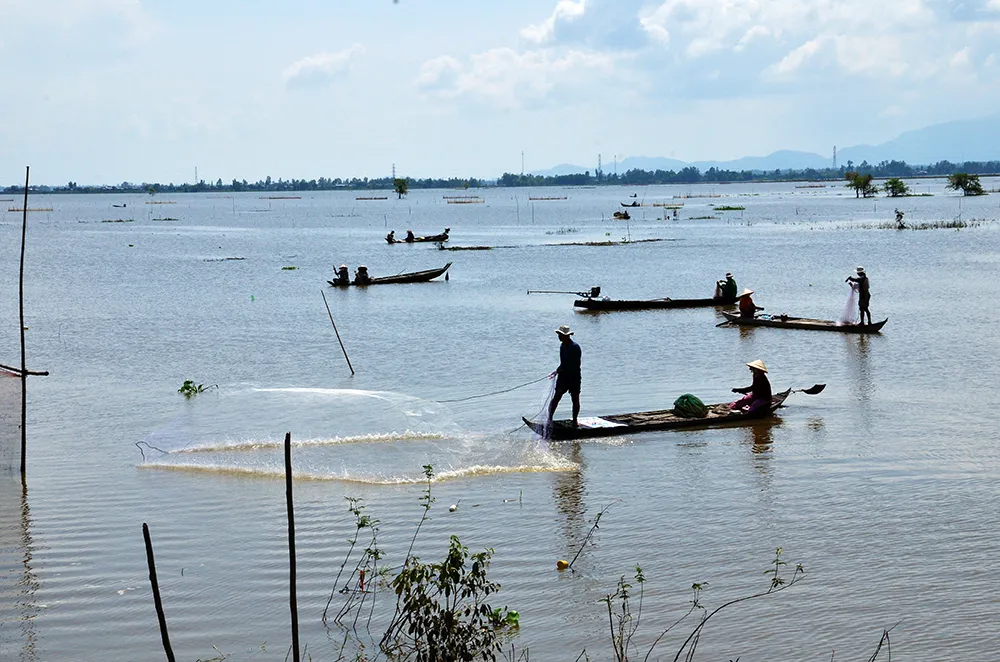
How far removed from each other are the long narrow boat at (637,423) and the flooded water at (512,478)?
0.16m

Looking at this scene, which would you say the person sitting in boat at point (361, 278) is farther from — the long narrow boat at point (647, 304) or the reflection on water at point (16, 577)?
the reflection on water at point (16, 577)

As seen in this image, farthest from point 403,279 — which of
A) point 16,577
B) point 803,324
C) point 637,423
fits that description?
point 16,577

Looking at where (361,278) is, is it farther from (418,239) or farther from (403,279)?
(418,239)

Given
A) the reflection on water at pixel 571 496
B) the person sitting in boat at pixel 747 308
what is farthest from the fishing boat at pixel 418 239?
the reflection on water at pixel 571 496

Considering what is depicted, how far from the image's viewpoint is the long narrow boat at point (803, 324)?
21391 millimetres

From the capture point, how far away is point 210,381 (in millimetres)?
17922

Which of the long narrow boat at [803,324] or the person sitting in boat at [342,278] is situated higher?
the person sitting in boat at [342,278]

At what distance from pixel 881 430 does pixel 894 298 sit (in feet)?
53.2

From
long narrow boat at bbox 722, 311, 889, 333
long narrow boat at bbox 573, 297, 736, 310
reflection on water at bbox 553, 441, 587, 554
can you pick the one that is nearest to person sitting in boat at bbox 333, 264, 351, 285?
long narrow boat at bbox 573, 297, 736, 310

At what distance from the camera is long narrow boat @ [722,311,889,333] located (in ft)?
70.2

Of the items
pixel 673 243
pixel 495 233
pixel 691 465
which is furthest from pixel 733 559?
pixel 495 233

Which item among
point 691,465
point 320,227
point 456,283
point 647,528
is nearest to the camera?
point 647,528

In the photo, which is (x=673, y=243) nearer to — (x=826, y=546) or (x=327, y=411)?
(x=327, y=411)

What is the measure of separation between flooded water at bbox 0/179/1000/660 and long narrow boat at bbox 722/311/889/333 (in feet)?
0.59
